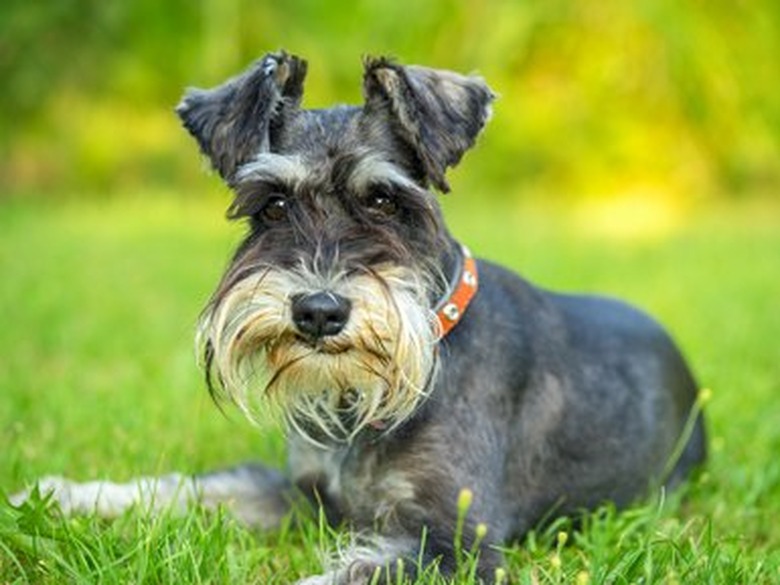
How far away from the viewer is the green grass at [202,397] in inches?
124

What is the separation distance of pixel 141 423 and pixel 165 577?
171 cm

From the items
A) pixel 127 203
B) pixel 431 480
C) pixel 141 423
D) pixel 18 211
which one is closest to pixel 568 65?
pixel 127 203

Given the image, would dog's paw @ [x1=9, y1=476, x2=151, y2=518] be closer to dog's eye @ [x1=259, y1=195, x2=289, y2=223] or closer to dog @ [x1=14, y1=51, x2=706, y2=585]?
dog @ [x1=14, y1=51, x2=706, y2=585]

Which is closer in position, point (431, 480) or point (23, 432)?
point (431, 480)

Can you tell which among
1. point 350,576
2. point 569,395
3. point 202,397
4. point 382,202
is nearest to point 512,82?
point 202,397

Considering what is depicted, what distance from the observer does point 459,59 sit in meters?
14.4

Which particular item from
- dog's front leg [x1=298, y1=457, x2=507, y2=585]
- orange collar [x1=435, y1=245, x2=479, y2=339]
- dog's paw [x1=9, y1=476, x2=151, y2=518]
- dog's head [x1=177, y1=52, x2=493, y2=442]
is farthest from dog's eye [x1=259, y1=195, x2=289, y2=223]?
dog's paw [x1=9, y1=476, x2=151, y2=518]

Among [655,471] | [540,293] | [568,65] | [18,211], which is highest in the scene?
[568,65]

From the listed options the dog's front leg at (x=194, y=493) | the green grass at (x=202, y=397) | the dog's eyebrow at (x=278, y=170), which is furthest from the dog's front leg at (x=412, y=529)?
the dog's eyebrow at (x=278, y=170)

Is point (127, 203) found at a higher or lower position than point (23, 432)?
higher

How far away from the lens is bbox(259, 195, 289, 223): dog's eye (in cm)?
337

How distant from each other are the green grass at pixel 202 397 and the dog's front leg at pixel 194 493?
106mm

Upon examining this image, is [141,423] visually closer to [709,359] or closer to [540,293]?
[540,293]

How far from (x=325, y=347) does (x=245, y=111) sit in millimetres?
843
